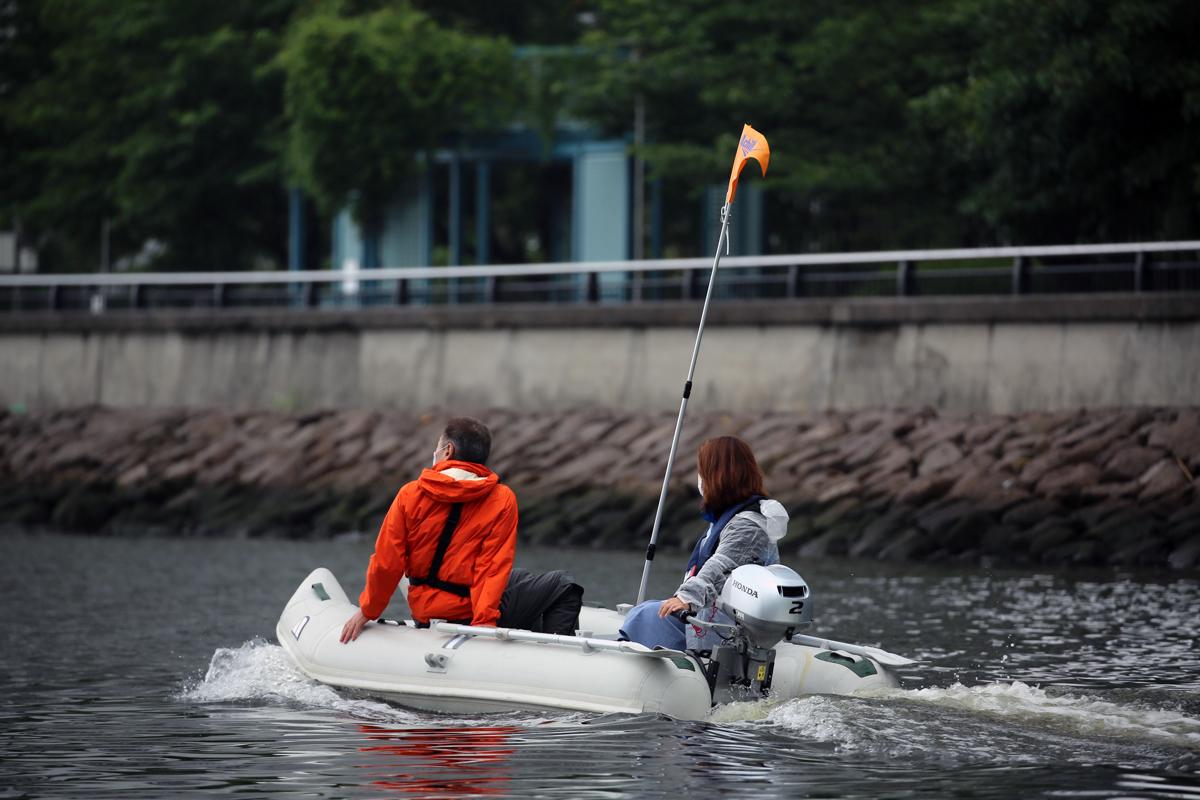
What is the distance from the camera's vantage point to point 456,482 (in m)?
9.96

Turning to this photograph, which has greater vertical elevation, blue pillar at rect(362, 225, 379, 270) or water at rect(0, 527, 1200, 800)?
blue pillar at rect(362, 225, 379, 270)

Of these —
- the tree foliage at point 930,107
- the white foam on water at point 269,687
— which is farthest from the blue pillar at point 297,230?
the white foam on water at point 269,687

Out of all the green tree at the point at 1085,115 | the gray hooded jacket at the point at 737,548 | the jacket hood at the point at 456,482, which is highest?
the green tree at the point at 1085,115

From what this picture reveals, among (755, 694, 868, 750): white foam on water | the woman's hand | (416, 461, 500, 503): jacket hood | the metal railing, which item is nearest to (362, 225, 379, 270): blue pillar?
the metal railing

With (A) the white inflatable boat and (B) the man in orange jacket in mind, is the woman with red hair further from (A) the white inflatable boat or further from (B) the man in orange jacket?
(B) the man in orange jacket

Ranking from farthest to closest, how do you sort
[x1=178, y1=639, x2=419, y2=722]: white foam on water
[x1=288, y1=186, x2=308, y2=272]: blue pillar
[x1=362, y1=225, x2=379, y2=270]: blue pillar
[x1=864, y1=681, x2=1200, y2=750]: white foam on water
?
[x1=288, y1=186, x2=308, y2=272]: blue pillar, [x1=362, y1=225, x2=379, y2=270]: blue pillar, [x1=178, y1=639, x2=419, y2=722]: white foam on water, [x1=864, y1=681, x2=1200, y2=750]: white foam on water

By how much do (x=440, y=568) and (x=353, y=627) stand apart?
2.58 ft

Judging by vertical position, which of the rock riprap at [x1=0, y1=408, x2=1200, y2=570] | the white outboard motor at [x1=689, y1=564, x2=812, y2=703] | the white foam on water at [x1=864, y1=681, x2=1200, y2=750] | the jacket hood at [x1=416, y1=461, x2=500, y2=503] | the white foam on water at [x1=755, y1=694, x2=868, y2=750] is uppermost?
the jacket hood at [x1=416, y1=461, x2=500, y2=503]

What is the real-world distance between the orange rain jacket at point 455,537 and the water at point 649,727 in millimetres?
693

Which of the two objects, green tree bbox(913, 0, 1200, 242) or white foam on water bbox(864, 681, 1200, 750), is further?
green tree bbox(913, 0, 1200, 242)

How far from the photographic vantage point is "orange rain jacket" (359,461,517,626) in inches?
394

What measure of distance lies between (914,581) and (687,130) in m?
15.6

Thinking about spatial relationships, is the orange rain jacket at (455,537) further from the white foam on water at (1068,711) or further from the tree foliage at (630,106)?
the tree foliage at (630,106)

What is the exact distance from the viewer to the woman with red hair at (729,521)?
9.61m
